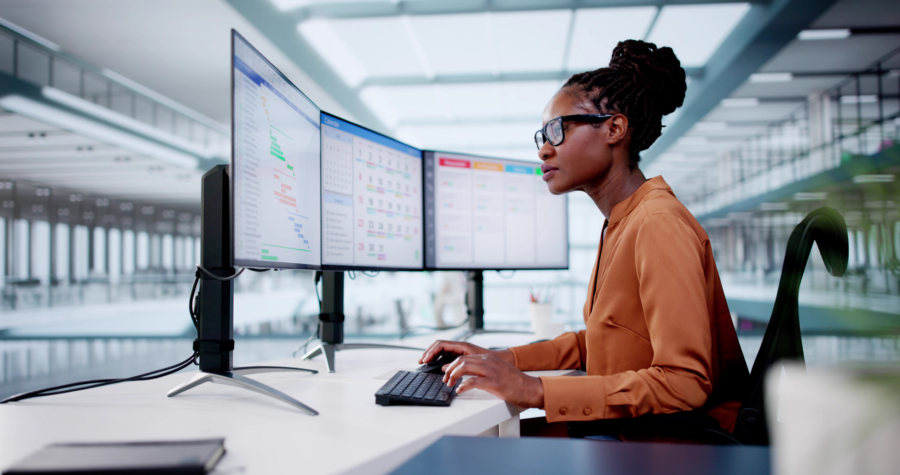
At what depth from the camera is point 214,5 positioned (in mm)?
3307

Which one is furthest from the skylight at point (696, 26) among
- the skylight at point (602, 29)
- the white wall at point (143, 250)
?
the white wall at point (143, 250)

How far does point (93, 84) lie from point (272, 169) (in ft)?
18.1

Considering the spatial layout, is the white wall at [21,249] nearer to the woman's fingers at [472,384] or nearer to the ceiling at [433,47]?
the ceiling at [433,47]

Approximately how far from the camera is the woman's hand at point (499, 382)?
2.69ft

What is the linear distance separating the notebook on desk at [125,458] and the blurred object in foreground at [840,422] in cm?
51

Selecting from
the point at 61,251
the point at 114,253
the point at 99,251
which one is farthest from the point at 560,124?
the point at 114,253

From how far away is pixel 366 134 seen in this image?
136 cm

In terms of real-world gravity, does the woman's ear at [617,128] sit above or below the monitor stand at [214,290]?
above

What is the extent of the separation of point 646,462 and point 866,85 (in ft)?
23.2

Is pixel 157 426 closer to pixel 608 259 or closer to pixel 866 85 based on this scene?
pixel 608 259

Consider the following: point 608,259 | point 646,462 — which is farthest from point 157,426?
point 608,259

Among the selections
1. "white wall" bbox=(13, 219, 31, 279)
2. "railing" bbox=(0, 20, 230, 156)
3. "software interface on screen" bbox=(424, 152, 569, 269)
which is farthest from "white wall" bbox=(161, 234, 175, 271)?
"software interface on screen" bbox=(424, 152, 569, 269)

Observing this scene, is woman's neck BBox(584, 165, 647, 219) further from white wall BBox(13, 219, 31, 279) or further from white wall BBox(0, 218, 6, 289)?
white wall BBox(13, 219, 31, 279)

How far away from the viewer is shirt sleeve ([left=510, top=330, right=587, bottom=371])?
3.80 ft
